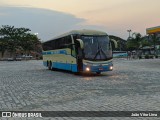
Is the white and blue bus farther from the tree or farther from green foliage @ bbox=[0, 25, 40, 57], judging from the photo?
the tree

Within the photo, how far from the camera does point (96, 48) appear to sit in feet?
69.9

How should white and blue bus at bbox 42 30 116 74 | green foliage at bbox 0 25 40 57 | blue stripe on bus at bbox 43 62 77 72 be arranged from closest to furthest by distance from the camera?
white and blue bus at bbox 42 30 116 74, blue stripe on bus at bbox 43 62 77 72, green foliage at bbox 0 25 40 57

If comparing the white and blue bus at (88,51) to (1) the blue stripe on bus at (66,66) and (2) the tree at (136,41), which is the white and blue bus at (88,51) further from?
(2) the tree at (136,41)

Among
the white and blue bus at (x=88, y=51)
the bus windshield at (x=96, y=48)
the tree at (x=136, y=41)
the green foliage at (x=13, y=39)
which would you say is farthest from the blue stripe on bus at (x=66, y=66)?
the tree at (x=136, y=41)

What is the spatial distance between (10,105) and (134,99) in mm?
4070

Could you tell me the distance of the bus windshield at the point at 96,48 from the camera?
69.6 ft

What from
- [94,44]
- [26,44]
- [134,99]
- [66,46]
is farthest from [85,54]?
[26,44]

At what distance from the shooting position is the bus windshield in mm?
21219

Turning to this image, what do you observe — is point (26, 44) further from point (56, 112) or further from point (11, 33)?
point (56, 112)

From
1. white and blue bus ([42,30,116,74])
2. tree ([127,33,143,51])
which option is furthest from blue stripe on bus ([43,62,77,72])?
tree ([127,33,143,51])

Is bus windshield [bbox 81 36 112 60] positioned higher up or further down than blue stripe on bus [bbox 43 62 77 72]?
higher up

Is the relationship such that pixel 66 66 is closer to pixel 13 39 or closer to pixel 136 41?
pixel 13 39

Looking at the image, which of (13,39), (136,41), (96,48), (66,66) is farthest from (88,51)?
(136,41)

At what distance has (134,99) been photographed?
33.7 ft
